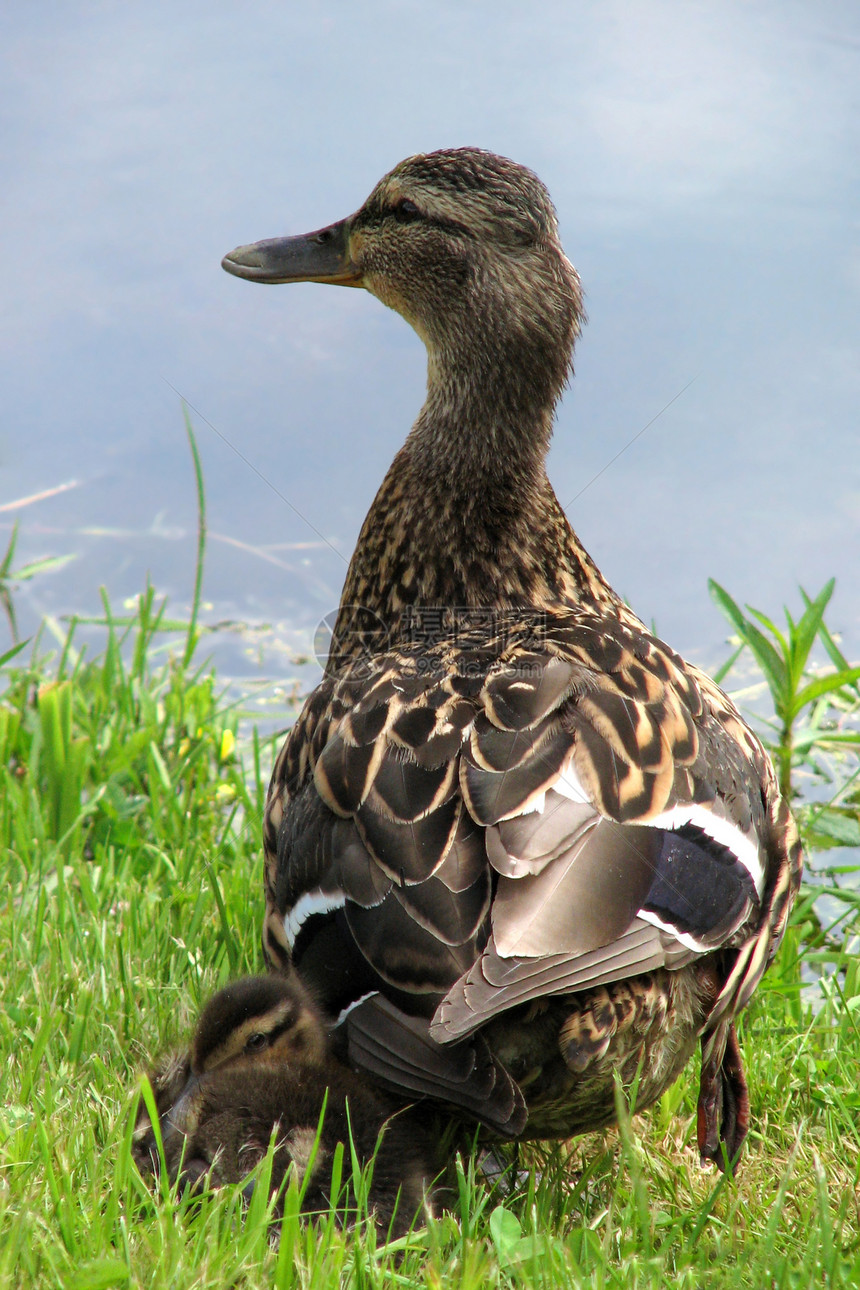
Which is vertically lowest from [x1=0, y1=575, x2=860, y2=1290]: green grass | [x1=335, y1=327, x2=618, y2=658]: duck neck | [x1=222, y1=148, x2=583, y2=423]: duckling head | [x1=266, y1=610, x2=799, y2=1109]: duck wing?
[x1=0, y1=575, x2=860, y2=1290]: green grass

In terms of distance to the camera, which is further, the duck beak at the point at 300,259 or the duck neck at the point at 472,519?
the duck beak at the point at 300,259

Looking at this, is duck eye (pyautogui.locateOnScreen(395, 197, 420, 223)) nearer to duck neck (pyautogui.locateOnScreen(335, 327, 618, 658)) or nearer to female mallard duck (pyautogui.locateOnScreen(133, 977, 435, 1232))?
duck neck (pyautogui.locateOnScreen(335, 327, 618, 658))

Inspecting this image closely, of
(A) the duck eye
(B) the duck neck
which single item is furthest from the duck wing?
(A) the duck eye

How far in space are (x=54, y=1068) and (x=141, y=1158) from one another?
0.39 metres

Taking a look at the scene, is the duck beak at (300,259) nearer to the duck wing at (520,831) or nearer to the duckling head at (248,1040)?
the duck wing at (520,831)

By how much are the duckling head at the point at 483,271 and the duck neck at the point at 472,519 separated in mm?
11

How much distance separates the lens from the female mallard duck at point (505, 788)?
7.12ft

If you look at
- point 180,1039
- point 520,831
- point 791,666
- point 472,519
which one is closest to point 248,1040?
point 180,1039

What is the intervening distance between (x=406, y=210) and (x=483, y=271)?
0.34 m

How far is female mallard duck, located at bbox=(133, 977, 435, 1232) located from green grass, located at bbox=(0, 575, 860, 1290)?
0.23 ft

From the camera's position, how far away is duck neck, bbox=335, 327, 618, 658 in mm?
3203

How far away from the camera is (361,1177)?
2.21m

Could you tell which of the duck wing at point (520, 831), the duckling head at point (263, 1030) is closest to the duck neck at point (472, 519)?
the duck wing at point (520, 831)

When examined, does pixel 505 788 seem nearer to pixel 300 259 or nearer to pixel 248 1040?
pixel 248 1040
